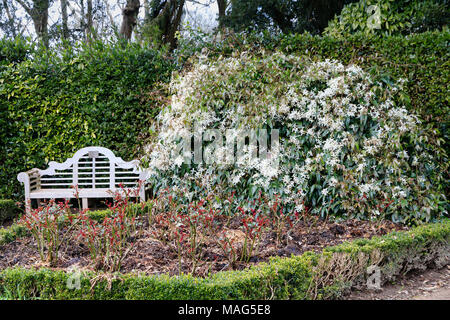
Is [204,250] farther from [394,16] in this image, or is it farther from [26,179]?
[394,16]

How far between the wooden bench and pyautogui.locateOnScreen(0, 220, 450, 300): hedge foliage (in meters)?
2.68

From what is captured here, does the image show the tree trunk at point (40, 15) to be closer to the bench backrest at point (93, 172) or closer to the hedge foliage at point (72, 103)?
the hedge foliage at point (72, 103)

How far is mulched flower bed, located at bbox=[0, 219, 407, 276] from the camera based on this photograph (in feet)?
10.3

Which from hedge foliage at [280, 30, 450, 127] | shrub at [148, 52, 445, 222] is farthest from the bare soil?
hedge foliage at [280, 30, 450, 127]

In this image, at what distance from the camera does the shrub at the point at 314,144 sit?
4.13m

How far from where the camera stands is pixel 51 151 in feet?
20.0

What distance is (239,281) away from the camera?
2.54m

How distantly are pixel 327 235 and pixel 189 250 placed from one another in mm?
1443

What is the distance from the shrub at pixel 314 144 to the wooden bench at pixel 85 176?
104cm

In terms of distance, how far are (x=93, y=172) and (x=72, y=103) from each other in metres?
1.17

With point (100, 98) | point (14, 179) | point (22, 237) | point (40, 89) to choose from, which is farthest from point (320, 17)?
point (22, 237)

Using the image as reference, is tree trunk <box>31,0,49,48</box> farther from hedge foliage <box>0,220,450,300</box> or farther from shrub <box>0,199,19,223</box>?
hedge foliage <box>0,220,450,300</box>

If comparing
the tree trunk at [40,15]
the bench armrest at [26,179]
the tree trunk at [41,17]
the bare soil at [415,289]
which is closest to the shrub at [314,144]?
the bare soil at [415,289]
